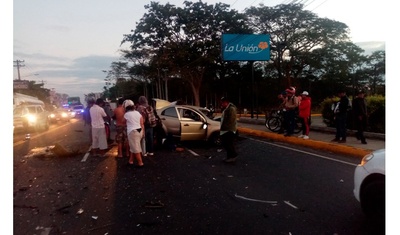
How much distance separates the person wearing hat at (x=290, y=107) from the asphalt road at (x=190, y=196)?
11.0ft

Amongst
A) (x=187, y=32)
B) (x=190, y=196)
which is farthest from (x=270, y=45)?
(x=190, y=196)

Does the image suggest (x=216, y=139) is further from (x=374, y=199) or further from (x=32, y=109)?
(x=32, y=109)

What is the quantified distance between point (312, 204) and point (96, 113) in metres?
6.71

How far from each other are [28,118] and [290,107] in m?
14.1

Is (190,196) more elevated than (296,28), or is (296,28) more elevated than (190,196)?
(296,28)

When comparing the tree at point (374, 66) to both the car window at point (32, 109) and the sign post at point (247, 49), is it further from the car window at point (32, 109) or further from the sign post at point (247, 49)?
the car window at point (32, 109)

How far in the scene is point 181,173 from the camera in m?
7.32

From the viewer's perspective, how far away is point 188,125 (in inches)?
440

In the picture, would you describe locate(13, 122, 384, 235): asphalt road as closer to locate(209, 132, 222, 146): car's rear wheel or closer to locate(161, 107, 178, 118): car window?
locate(209, 132, 222, 146): car's rear wheel

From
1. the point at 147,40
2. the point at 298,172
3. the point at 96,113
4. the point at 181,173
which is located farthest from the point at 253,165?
the point at 147,40

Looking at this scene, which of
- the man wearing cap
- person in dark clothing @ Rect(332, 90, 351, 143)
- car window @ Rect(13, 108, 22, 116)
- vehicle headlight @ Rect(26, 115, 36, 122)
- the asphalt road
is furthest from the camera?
vehicle headlight @ Rect(26, 115, 36, 122)

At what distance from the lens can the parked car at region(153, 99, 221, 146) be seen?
36.7 ft

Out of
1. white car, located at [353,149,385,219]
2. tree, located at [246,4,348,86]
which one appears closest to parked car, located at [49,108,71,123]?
tree, located at [246,4,348,86]

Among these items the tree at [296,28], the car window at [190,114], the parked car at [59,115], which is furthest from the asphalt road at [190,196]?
the tree at [296,28]
